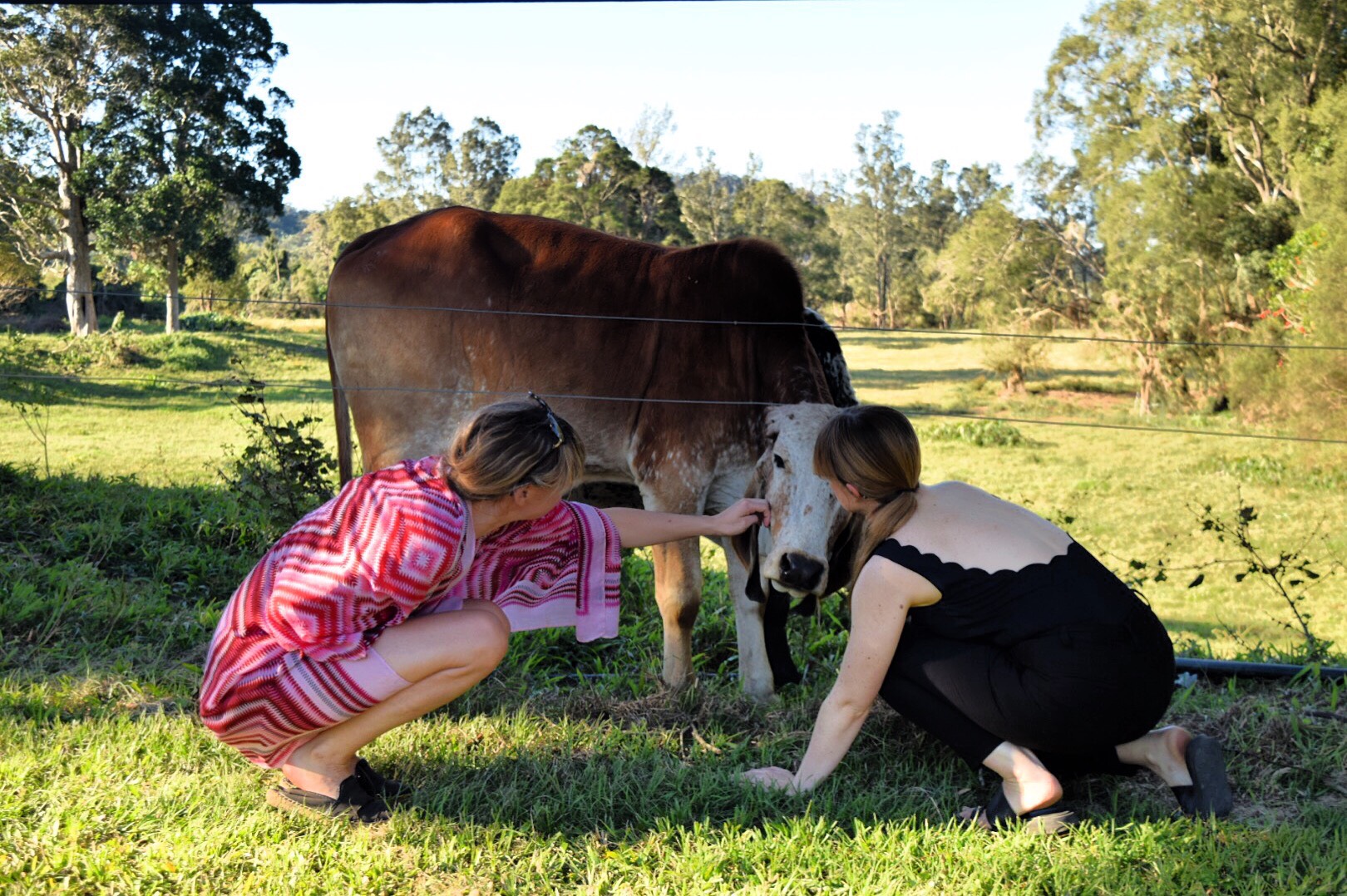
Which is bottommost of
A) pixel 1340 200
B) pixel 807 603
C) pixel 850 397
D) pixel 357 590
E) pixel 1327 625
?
pixel 1327 625

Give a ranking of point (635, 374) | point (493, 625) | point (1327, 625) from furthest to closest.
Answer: point (1327, 625) → point (635, 374) → point (493, 625)

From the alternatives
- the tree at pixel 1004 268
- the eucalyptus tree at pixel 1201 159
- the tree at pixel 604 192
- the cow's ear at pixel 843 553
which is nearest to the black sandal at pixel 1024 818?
the cow's ear at pixel 843 553

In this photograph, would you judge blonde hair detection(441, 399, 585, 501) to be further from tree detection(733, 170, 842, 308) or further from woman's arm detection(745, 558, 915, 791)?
tree detection(733, 170, 842, 308)

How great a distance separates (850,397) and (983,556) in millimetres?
1700

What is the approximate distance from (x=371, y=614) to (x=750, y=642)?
1.76 metres

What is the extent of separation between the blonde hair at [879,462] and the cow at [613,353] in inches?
37.5

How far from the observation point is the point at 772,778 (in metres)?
3.07

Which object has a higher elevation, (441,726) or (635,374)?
(635,374)

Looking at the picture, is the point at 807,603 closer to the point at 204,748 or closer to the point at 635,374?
the point at 635,374

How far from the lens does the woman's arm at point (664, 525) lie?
10.8 ft

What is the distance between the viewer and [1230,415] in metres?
17.6

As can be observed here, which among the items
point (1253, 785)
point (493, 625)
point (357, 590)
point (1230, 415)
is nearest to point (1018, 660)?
point (1253, 785)

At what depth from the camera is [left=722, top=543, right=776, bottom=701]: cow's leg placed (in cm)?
403

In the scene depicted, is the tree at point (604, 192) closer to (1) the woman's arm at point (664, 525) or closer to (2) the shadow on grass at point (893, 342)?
(2) the shadow on grass at point (893, 342)
